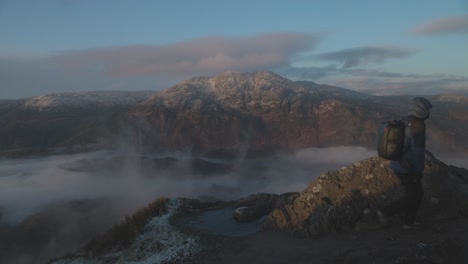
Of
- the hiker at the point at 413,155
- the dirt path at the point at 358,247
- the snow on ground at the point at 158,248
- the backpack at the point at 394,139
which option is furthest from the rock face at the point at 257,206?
the backpack at the point at 394,139

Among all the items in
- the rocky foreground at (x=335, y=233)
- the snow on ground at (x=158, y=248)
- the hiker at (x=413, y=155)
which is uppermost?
the hiker at (x=413, y=155)

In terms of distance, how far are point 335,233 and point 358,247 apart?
6.33 ft

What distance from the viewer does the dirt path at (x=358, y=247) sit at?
9875 mm

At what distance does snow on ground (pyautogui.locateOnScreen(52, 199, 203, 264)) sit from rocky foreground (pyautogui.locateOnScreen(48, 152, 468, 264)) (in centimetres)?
4

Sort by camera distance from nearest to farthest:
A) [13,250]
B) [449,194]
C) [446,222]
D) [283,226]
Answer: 1. [446,222]
2. [449,194]
3. [283,226]
4. [13,250]

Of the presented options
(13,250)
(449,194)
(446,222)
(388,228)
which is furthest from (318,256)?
(13,250)

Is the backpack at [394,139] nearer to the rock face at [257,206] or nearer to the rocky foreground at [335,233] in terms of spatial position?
the rocky foreground at [335,233]

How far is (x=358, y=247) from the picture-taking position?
1125 centimetres

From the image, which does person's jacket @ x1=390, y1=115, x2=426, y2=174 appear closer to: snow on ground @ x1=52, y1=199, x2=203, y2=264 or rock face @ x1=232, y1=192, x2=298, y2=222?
rock face @ x1=232, y1=192, x2=298, y2=222

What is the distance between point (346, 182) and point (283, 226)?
2.89 m

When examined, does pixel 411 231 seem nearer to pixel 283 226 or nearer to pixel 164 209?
pixel 283 226

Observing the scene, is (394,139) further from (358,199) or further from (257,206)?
(257,206)

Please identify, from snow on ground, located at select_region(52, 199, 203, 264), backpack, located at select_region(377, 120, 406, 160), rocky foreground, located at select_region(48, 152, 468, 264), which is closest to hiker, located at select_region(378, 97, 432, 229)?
backpack, located at select_region(377, 120, 406, 160)

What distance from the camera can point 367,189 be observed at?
46.2 feet
